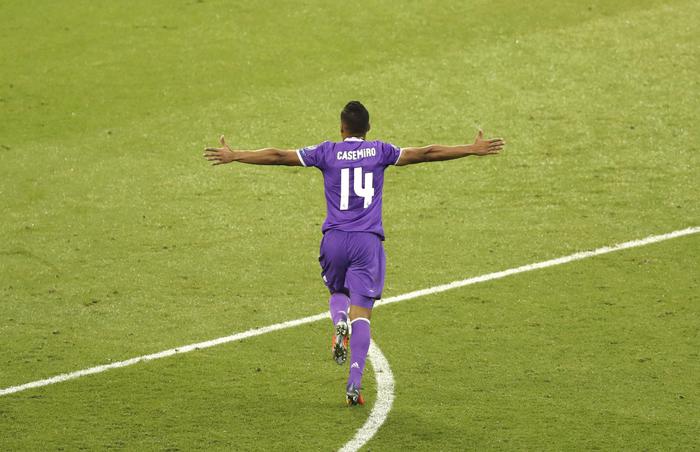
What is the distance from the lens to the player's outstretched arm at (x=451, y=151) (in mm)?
8586

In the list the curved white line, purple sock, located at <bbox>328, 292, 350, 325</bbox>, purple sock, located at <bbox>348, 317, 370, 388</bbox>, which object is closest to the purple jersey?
purple sock, located at <bbox>328, 292, 350, 325</bbox>

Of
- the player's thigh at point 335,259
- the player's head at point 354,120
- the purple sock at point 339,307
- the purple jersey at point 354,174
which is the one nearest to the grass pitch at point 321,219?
the purple sock at point 339,307

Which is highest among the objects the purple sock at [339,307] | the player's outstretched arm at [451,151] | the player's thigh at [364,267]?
the player's outstretched arm at [451,151]

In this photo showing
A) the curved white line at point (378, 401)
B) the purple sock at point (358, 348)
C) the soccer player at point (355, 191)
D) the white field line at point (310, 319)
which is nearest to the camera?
the curved white line at point (378, 401)

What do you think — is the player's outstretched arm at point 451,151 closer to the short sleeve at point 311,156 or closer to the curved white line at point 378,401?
the short sleeve at point 311,156

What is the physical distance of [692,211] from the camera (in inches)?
492

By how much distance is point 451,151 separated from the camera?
8.63 meters

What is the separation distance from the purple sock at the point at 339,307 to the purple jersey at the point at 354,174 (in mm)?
490

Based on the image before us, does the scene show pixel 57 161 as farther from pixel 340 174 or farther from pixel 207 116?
pixel 340 174

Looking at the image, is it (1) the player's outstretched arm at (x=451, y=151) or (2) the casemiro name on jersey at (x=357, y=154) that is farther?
(2) the casemiro name on jersey at (x=357, y=154)

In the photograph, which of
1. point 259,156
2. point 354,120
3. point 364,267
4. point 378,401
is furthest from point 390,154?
point 378,401

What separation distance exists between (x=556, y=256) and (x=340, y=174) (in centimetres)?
350

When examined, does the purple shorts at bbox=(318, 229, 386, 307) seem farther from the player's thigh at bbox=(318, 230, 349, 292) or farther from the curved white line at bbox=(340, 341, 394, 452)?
the curved white line at bbox=(340, 341, 394, 452)

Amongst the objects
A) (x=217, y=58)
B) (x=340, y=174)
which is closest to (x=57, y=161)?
(x=217, y=58)
